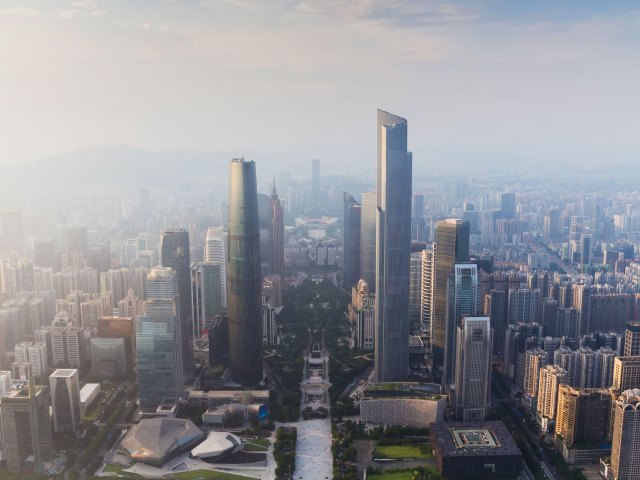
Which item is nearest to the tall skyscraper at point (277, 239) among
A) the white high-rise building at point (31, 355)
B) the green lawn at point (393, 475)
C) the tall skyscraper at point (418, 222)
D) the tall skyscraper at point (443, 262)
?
the tall skyscraper at point (418, 222)

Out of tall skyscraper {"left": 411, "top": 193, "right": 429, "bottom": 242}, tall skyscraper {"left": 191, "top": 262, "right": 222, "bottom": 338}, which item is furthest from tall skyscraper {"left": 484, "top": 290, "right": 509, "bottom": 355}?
tall skyscraper {"left": 411, "top": 193, "right": 429, "bottom": 242}

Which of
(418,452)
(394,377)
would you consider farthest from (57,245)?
(418,452)

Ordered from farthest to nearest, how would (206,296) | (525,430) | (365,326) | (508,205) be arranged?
(508,205), (206,296), (365,326), (525,430)

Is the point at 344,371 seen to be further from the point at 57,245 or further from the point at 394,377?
the point at 57,245

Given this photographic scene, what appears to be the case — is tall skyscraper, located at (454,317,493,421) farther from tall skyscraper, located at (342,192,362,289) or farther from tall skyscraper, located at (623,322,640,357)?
tall skyscraper, located at (342,192,362,289)

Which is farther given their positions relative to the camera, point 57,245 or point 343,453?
point 57,245

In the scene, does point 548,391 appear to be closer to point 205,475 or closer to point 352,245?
point 205,475

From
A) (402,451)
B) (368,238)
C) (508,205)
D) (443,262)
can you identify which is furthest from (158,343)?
(508,205)

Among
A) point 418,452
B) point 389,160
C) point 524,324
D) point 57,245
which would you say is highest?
point 389,160
